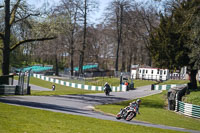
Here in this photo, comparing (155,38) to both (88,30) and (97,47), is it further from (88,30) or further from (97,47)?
(97,47)

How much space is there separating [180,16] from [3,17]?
59.4 ft

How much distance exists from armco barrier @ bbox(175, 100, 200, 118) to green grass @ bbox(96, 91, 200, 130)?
2.88ft

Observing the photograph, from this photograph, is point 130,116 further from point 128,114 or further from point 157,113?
point 157,113

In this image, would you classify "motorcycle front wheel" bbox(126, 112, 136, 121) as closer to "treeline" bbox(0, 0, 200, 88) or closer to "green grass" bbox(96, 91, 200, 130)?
"green grass" bbox(96, 91, 200, 130)

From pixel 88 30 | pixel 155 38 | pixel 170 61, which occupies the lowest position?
pixel 170 61

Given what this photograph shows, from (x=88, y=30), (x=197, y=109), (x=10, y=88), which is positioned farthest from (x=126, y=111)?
(x=88, y=30)

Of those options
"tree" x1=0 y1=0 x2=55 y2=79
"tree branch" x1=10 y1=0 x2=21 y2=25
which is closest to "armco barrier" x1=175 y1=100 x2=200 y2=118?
"tree" x1=0 y1=0 x2=55 y2=79

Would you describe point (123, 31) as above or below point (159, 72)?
above

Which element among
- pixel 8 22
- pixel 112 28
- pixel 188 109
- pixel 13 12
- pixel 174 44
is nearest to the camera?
pixel 188 109

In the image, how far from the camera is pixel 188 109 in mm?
23641

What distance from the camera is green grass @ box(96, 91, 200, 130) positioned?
18.7 metres

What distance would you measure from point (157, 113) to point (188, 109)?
2.92 meters

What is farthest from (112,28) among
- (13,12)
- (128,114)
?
(128,114)

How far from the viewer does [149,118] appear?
64.3ft
